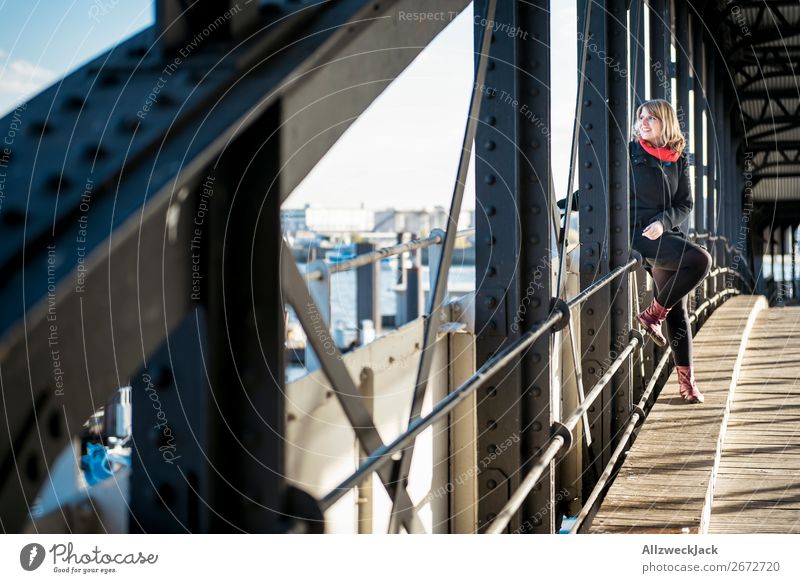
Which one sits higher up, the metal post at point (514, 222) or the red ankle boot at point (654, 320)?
the metal post at point (514, 222)

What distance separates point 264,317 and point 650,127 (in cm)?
201

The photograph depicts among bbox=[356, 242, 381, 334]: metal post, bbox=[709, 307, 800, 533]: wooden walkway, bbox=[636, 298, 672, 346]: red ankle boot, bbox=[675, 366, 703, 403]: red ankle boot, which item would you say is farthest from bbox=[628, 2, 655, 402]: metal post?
bbox=[356, 242, 381, 334]: metal post

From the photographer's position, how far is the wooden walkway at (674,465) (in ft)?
5.45

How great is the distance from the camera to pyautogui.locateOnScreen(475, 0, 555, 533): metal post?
1.69m

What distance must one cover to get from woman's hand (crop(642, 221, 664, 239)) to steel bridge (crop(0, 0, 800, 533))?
533 millimetres

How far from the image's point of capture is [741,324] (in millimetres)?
4199

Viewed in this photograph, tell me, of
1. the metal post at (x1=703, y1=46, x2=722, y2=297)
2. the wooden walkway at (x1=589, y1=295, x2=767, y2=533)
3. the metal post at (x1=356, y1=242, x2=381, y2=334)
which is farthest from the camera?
the metal post at (x1=356, y1=242, x2=381, y2=334)

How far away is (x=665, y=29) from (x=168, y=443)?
3750 mm

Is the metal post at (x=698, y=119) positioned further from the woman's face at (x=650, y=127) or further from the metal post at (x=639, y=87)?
the woman's face at (x=650, y=127)

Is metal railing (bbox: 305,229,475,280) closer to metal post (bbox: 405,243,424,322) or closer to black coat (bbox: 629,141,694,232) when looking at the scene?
black coat (bbox: 629,141,694,232)

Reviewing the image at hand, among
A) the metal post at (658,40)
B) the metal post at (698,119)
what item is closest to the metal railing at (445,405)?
the metal post at (658,40)

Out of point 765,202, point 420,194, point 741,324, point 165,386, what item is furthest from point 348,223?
point 765,202

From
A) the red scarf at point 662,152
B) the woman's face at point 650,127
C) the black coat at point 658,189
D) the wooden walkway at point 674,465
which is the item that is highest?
the woman's face at point 650,127

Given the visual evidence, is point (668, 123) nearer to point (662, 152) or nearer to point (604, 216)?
point (662, 152)
